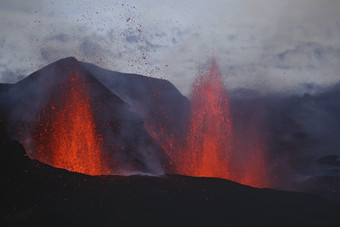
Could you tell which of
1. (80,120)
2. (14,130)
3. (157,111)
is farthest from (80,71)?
(157,111)

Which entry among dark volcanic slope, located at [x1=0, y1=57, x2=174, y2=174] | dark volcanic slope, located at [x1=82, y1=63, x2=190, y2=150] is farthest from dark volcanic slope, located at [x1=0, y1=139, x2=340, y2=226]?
dark volcanic slope, located at [x1=82, y1=63, x2=190, y2=150]

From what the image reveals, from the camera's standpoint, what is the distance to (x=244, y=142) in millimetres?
42312

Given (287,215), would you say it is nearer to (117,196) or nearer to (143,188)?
(143,188)

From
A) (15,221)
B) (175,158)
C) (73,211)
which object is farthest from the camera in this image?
(175,158)

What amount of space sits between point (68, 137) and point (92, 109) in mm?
3862

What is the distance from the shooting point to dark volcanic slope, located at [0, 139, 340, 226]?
1224 cm

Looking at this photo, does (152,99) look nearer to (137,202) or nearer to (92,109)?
(92,109)

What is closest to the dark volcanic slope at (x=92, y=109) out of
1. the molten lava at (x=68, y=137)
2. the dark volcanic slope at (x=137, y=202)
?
the molten lava at (x=68, y=137)

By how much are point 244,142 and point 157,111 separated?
39.1 feet

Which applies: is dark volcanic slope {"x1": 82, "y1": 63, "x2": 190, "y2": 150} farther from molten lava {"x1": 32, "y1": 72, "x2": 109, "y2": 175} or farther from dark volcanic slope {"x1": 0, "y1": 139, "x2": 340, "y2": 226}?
dark volcanic slope {"x1": 0, "y1": 139, "x2": 340, "y2": 226}

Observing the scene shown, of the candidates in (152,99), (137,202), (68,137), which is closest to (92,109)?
(68,137)

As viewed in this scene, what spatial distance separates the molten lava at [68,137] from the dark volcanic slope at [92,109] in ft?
0.41

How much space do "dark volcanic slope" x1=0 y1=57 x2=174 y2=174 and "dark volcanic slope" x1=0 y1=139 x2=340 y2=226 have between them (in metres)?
7.48

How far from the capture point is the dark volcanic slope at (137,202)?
40.2 feet
